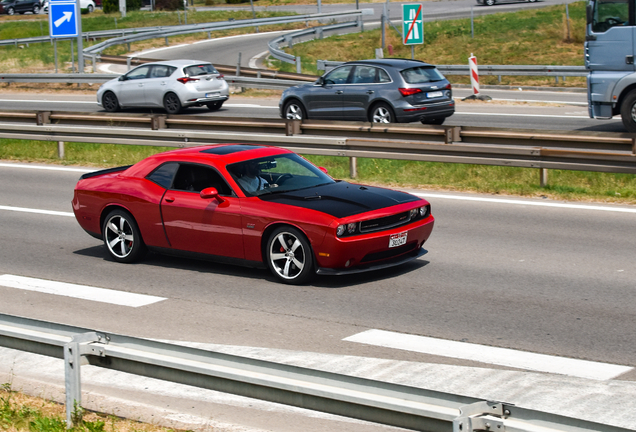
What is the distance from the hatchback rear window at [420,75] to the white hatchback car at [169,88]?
27.8ft

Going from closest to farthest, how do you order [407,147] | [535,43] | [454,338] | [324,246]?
[454,338] < [324,246] < [407,147] < [535,43]

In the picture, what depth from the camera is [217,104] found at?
27.4 metres

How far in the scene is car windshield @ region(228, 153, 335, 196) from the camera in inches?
374

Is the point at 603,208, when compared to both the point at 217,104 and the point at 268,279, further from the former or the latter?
the point at 217,104

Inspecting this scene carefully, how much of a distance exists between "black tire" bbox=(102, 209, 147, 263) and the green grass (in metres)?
6.01

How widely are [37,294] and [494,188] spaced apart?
778 cm

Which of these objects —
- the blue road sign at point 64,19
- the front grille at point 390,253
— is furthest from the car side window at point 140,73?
the front grille at point 390,253


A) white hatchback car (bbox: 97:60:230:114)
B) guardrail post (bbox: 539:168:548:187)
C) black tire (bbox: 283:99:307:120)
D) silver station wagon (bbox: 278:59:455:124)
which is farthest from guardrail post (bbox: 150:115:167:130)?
guardrail post (bbox: 539:168:548:187)

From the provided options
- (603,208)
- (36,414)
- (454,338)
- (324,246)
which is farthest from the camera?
(603,208)

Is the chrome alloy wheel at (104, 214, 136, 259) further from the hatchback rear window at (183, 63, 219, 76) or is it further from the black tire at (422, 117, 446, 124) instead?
the hatchback rear window at (183, 63, 219, 76)

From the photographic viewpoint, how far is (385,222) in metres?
8.95

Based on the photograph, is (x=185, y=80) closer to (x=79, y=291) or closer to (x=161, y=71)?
(x=161, y=71)

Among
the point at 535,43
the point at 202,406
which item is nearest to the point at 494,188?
the point at 202,406

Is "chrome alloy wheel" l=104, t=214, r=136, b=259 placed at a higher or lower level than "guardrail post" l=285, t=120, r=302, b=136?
lower
